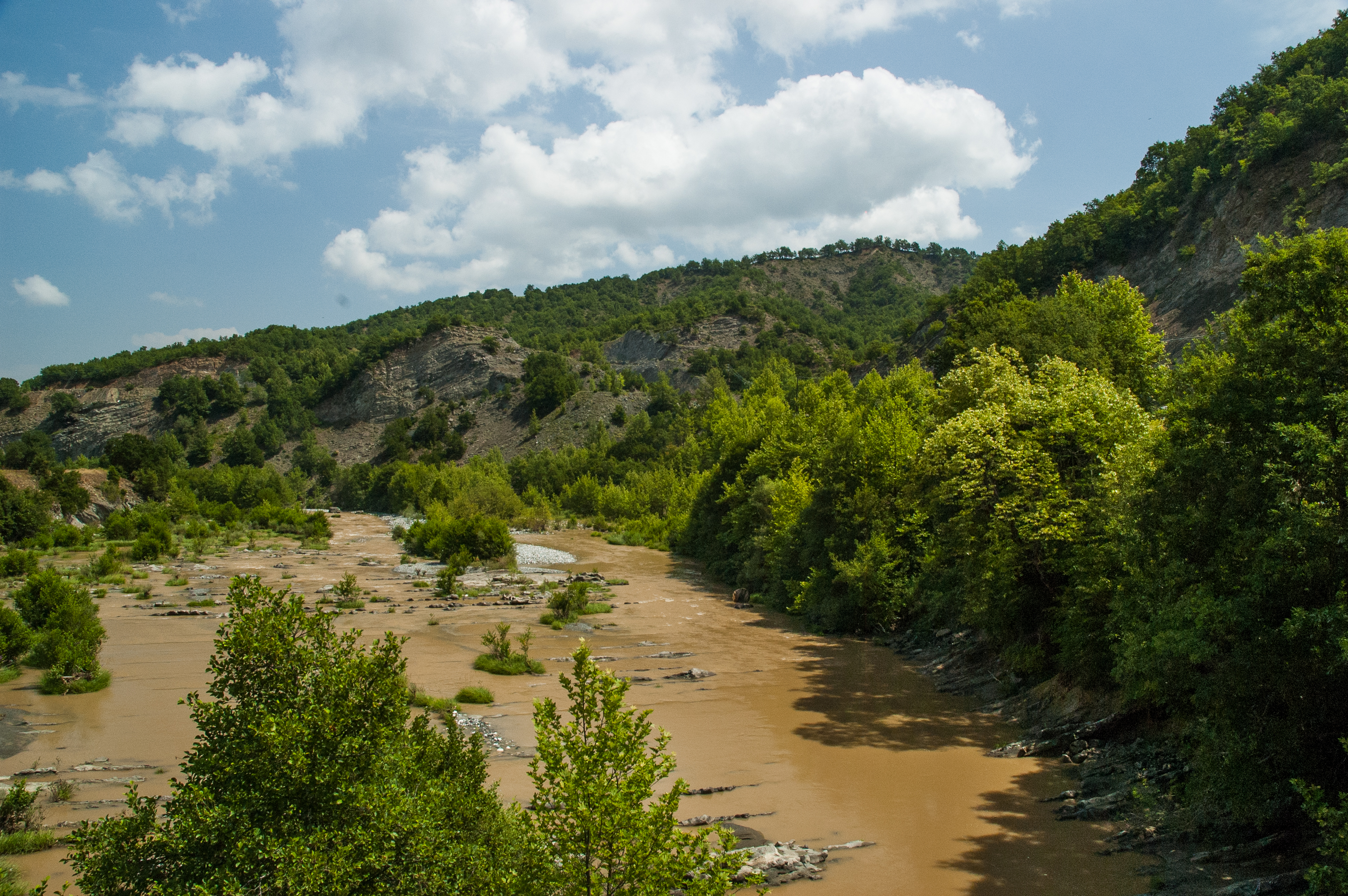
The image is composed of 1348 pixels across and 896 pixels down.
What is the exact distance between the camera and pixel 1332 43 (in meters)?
47.8

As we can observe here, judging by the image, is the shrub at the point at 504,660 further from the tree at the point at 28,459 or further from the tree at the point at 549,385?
the tree at the point at 549,385

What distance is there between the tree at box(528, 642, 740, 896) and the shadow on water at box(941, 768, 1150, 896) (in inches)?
270

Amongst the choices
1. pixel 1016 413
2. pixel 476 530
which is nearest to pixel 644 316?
pixel 476 530

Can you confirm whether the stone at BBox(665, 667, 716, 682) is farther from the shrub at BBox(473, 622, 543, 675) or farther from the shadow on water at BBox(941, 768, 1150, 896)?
the shadow on water at BBox(941, 768, 1150, 896)

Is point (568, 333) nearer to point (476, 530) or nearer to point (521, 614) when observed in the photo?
point (476, 530)

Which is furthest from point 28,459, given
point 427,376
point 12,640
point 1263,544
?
point 1263,544

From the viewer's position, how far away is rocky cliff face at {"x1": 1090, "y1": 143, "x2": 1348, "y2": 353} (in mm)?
40094

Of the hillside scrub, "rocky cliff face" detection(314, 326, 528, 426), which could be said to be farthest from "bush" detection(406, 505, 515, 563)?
"rocky cliff face" detection(314, 326, 528, 426)

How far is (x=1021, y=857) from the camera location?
38.6ft

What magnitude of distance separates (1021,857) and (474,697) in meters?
13.4

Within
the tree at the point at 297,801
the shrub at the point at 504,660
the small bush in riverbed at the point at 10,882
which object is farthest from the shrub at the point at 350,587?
the tree at the point at 297,801

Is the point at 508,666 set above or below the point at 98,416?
below

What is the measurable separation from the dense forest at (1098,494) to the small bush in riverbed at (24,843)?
15.5 meters

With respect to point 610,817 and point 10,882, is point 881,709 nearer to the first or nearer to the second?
point 610,817
